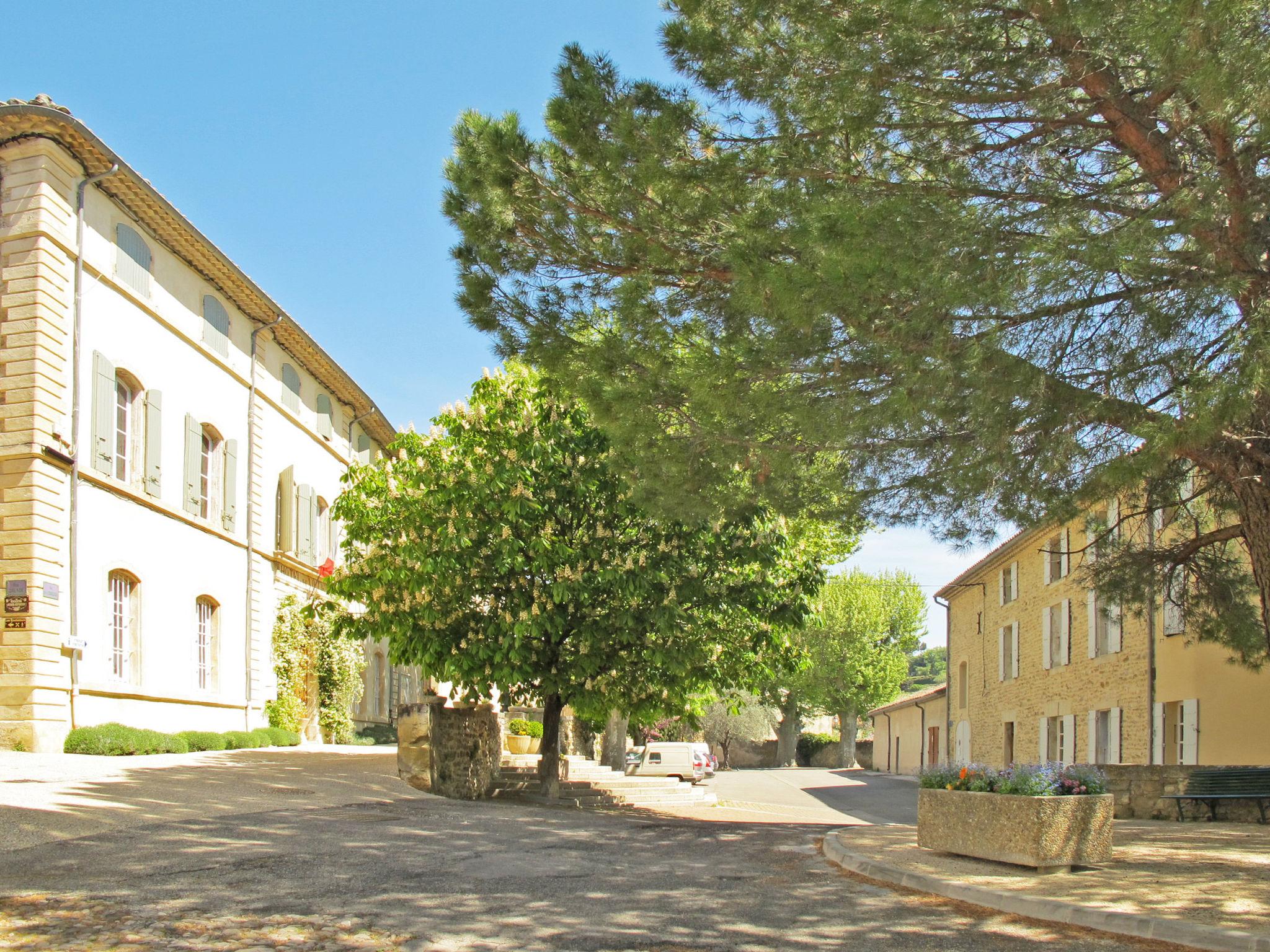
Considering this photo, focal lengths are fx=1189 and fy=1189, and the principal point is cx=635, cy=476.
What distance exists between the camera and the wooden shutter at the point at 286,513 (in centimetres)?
→ 2428

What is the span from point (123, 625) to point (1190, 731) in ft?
55.0

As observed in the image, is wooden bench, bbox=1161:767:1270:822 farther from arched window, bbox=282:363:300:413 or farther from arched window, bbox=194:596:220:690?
arched window, bbox=282:363:300:413

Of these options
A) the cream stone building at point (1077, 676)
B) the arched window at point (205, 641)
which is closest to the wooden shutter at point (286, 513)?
the arched window at point (205, 641)

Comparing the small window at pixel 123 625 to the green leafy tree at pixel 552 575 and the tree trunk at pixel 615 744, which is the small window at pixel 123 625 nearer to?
the green leafy tree at pixel 552 575

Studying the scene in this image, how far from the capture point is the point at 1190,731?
1914 cm

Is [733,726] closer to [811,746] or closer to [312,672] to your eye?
[811,746]

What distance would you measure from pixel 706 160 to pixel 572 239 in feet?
4.69

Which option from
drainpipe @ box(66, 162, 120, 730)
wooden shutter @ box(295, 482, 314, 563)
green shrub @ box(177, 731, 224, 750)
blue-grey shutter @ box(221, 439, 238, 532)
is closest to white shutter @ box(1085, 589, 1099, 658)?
wooden shutter @ box(295, 482, 314, 563)

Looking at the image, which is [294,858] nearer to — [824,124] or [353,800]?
[353,800]

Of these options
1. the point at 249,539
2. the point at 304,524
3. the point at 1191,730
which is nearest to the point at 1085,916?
the point at 1191,730

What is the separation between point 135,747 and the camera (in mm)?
15859

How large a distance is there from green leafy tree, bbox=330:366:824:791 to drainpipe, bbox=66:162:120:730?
3.52 meters

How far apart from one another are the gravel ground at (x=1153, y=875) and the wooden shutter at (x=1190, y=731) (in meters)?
6.70

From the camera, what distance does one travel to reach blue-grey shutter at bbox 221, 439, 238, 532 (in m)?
21.5
